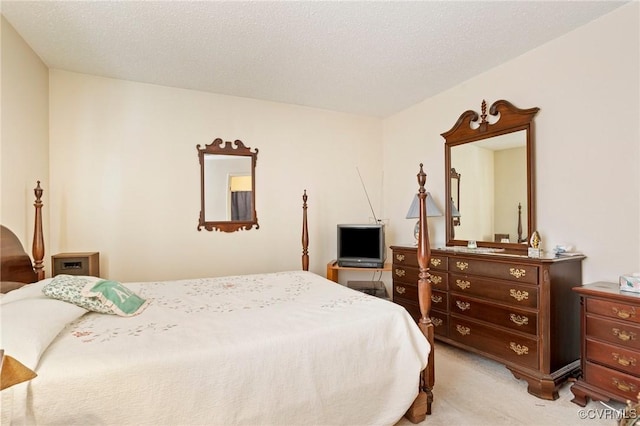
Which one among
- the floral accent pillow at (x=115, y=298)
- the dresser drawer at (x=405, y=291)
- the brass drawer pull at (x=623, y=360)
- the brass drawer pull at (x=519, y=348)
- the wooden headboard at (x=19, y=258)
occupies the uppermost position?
the wooden headboard at (x=19, y=258)

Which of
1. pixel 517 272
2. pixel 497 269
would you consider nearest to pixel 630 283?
pixel 517 272

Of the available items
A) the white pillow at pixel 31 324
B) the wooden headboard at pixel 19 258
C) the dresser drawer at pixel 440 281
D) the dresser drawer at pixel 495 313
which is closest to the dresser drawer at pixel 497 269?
the dresser drawer at pixel 440 281

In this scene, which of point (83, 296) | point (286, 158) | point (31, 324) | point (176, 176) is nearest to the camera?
point (31, 324)

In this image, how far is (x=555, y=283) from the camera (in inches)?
89.0

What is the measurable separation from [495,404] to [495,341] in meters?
0.51

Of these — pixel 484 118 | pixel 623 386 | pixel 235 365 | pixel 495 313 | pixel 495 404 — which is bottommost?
pixel 495 404

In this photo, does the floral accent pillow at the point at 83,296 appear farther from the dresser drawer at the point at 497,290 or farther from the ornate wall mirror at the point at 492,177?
the ornate wall mirror at the point at 492,177

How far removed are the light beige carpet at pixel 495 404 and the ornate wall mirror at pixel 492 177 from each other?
3.60ft

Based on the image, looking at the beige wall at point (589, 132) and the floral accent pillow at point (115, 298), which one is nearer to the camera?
the floral accent pillow at point (115, 298)

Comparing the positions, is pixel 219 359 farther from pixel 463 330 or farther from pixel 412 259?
pixel 412 259

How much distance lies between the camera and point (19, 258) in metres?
2.18

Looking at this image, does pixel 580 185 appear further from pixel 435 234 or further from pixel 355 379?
pixel 355 379

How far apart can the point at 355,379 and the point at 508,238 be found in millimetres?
2055

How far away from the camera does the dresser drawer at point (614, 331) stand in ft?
6.24
